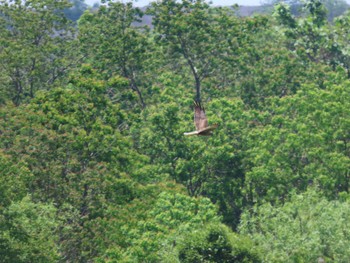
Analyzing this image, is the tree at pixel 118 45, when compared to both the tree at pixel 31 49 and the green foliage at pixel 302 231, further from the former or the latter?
the green foliage at pixel 302 231

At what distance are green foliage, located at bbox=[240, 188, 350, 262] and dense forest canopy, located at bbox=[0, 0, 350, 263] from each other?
102 millimetres

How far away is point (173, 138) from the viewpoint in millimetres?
58219

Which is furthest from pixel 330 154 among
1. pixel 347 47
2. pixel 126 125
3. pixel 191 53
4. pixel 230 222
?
pixel 347 47

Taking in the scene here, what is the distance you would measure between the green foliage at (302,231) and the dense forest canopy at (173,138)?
102 millimetres

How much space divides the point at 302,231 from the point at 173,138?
1245 centimetres

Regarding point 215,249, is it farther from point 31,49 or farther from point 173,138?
point 31,49

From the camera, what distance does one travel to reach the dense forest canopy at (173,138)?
45.7 m

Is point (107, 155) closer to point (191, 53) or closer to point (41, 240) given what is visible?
point (41, 240)

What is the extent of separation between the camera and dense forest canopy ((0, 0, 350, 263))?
45719 millimetres

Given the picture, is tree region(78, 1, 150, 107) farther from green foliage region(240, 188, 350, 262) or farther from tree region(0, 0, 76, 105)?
green foliage region(240, 188, 350, 262)

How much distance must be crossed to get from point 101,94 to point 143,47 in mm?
16664

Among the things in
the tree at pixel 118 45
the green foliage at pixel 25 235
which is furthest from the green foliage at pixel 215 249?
the tree at pixel 118 45

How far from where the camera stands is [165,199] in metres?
49.4

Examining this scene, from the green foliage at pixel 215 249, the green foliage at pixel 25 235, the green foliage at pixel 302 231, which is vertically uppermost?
the green foliage at pixel 25 235
